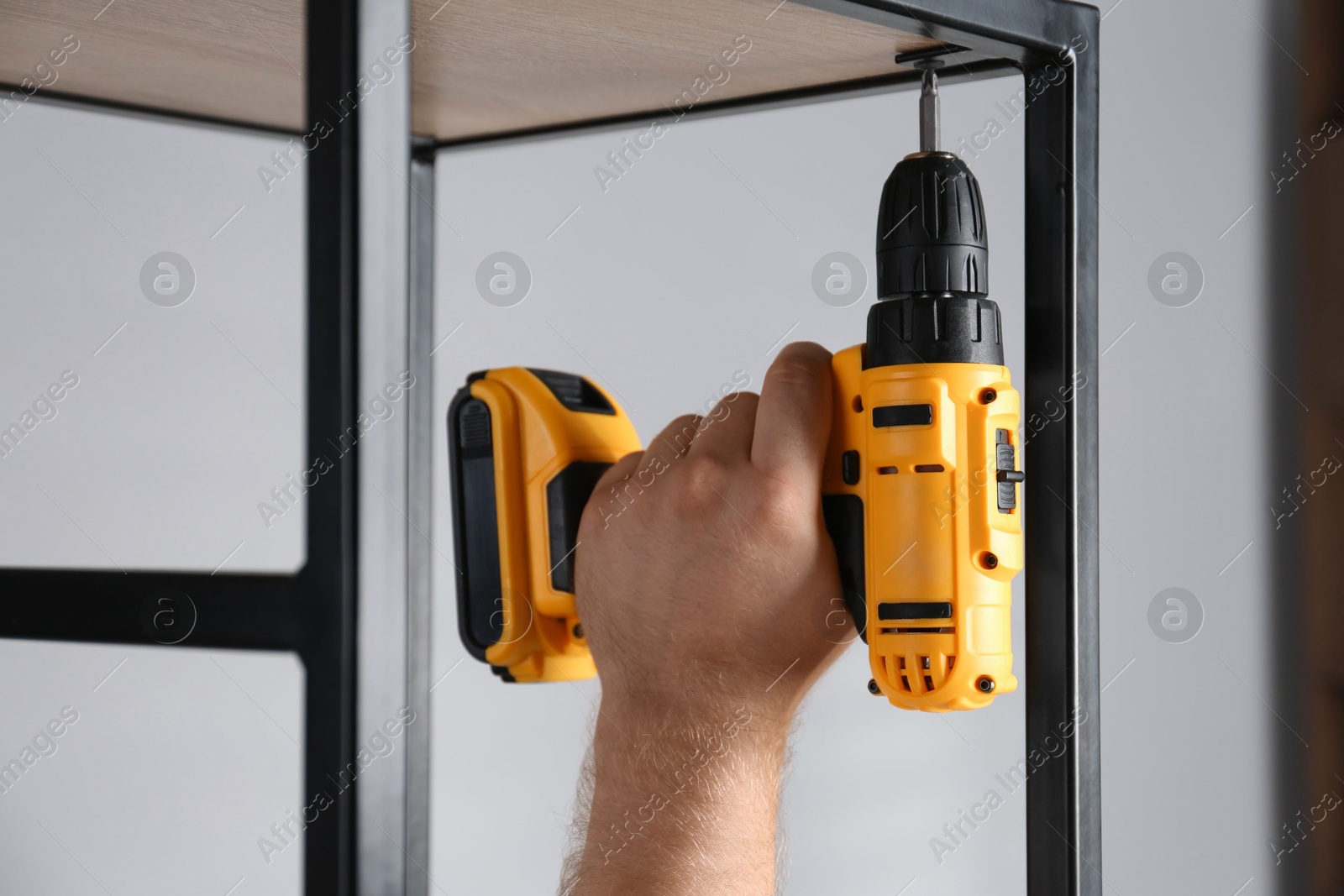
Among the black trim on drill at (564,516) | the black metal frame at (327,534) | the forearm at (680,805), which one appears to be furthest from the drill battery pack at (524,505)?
the black metal frame at (327,534)

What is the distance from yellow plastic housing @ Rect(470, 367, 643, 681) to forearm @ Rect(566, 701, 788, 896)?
11 centimetres

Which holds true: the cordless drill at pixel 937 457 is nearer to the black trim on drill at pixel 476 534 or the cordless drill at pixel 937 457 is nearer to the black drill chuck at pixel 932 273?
the black drill chuck at pixel 932 273

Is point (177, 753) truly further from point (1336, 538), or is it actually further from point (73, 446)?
point (1336, 538)

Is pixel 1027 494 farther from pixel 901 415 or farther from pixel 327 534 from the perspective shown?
Answer: pixel 327 534

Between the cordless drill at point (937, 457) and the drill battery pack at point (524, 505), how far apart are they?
0.75 feet

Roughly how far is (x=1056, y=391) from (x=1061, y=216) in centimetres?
9

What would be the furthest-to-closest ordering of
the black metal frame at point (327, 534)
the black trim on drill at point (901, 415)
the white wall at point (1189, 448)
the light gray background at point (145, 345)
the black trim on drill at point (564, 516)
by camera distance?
1. the white wall at point (1189, 448)
2. the light gray background at point (145, 345)
3. the black trim on drill at point (564, 516)
4. the black trim on drill at point (901, 415)
5. the black metal frame at point (327, 534)

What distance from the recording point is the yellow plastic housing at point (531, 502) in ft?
2.59

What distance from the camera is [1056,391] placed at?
62cm

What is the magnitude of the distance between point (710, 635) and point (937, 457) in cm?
17

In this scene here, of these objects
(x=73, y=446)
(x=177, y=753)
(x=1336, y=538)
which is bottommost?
(x=177, y=753)

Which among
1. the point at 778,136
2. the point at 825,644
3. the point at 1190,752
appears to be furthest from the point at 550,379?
the point at 1190,752

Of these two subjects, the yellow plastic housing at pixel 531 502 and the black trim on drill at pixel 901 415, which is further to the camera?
the yellow plastic housing at pixel 531 502

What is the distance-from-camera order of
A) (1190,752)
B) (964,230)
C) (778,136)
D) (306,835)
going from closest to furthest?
(306,835), (964,230), (778,136), (1190,752)
